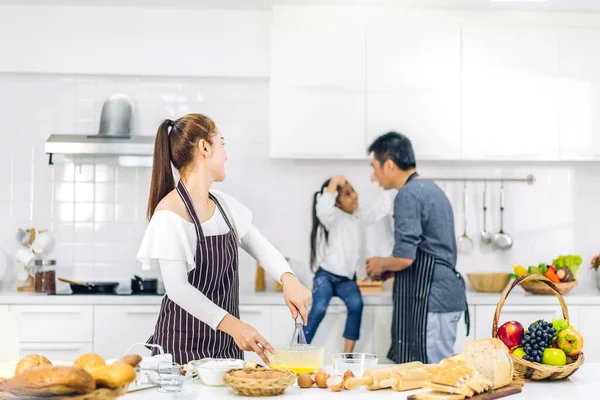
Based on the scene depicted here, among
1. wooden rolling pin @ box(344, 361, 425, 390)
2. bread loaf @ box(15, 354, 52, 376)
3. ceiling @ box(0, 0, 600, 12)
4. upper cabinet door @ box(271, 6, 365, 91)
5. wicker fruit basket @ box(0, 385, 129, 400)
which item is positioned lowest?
wooden rolling pin @ box(344, 361, 425, 390)

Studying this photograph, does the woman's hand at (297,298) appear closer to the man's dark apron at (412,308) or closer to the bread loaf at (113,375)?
the bread loaf at (113,375)

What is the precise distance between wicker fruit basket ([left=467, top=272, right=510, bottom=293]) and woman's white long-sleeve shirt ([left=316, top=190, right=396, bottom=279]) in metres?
0.65

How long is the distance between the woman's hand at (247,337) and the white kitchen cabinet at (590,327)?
2.58 meters

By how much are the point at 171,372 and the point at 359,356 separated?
532 mm

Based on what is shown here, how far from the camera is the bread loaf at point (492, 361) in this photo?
1909mm

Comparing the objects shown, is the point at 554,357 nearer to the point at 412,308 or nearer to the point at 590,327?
the point at 412,308

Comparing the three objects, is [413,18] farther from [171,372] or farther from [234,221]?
[171,372]

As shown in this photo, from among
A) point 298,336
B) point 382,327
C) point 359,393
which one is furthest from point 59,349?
point 359,393

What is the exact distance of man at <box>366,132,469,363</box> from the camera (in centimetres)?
352

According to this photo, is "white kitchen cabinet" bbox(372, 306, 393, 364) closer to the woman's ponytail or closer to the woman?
the woman

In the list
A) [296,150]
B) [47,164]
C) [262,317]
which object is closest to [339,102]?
[296,150]

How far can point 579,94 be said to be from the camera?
4.38 meters

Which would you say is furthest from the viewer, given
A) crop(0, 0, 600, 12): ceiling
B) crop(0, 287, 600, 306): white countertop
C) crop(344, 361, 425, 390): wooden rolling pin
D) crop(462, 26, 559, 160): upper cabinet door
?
crop(462, 26, 559, 160): upper cabinet door

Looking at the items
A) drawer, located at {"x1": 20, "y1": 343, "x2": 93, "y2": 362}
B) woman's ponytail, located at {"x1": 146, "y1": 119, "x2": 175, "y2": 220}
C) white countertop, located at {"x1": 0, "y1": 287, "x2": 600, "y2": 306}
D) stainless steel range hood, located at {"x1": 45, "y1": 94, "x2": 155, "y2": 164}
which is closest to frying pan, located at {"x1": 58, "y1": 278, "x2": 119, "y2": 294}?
white countertop, located at {"x1": 0, "y1": 287, "x2": 600, "y2": 306}
